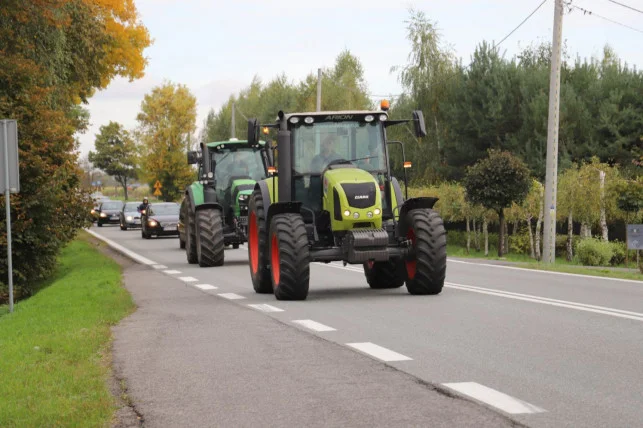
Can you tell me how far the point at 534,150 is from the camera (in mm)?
53656

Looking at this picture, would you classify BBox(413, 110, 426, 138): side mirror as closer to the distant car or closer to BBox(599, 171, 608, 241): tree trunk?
BBox(599, 171, 608, 241): tree trunk

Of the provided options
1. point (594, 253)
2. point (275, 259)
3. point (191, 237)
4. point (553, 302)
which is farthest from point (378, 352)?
point (594, 253)

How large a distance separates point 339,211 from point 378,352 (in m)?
5.62

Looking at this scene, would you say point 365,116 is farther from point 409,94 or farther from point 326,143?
point 409,94

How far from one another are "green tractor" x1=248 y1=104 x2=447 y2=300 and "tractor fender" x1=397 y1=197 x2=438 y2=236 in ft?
0.05

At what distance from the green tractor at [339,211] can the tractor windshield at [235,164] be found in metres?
9.26

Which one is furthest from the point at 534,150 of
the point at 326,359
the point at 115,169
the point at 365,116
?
the point at 115,169

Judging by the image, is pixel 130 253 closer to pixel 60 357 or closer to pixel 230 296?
pixel 230 296

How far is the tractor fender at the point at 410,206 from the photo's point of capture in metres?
15.0

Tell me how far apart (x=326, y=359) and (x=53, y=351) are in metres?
2.73

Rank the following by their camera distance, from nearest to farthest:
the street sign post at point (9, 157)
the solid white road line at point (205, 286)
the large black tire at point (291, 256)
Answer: the large black tire at point (291, 256) < the street sign post at point (9, 157) < the solid white road line at point (205, 286)

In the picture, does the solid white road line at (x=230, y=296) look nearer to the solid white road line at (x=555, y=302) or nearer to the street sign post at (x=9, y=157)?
the street sign post at (x=9, y=157)

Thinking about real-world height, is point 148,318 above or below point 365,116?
below

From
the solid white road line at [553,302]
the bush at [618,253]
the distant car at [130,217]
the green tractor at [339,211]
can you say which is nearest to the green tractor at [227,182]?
the solid white road line at [553,302]
